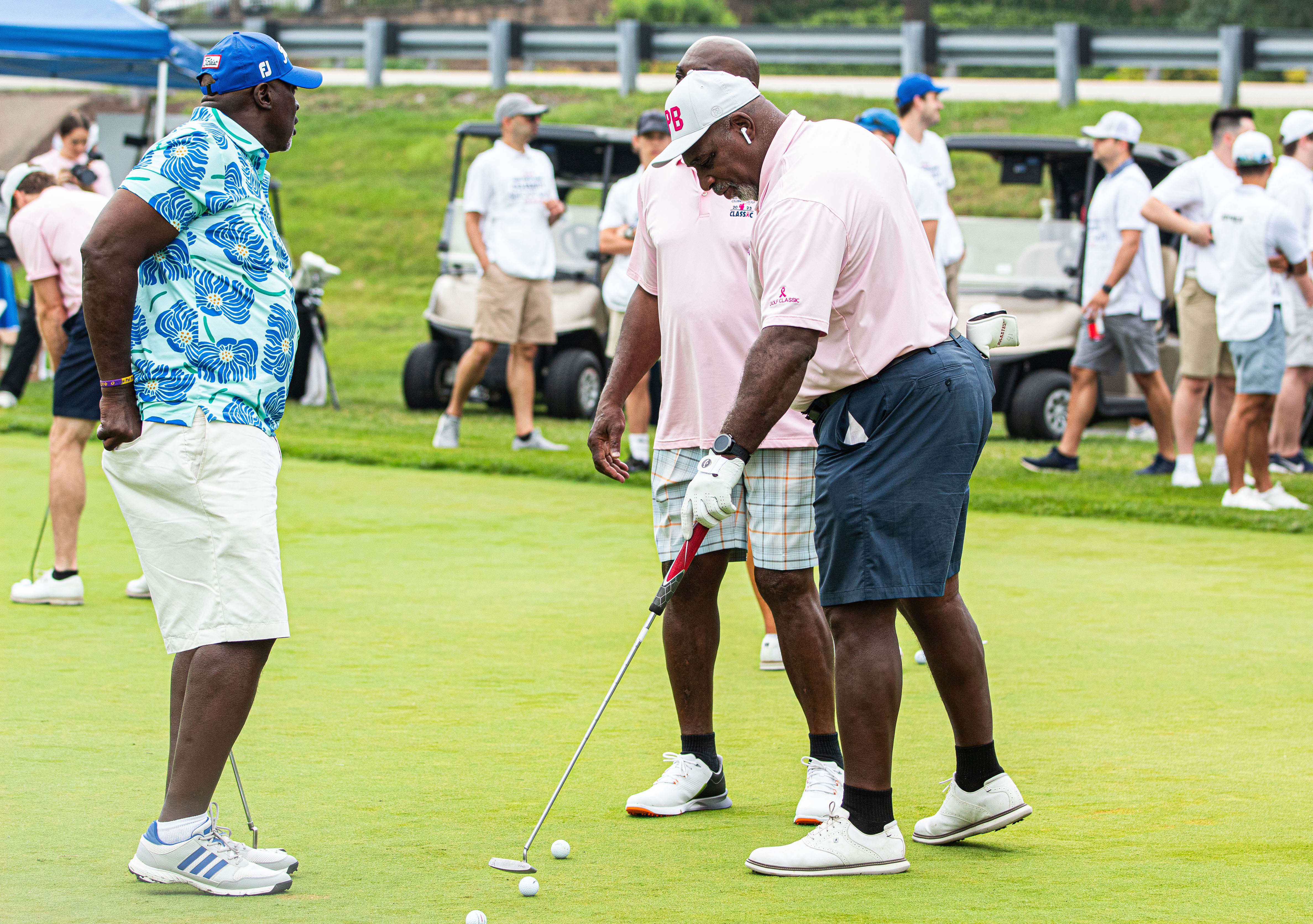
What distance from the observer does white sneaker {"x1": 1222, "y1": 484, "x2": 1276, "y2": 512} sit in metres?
9.69

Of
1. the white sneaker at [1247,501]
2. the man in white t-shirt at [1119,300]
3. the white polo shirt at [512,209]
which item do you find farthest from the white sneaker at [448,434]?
the white sneaker at [1247,501]

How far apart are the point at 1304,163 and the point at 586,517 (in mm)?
5130

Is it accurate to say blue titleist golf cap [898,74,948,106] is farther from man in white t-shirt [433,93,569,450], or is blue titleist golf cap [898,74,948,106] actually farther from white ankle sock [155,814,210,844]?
white ankle sock [155,814,210,844]

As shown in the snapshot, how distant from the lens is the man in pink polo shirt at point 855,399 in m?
3.80

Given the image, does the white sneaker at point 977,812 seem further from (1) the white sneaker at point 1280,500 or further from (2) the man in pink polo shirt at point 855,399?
(1) the white sneaker at point 1280,500

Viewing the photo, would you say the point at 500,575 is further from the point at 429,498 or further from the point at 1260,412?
the point at 1260,412

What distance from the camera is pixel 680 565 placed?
4172mm

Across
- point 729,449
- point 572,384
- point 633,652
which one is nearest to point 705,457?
point 729,449

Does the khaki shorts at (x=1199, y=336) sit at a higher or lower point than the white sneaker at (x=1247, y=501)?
higher

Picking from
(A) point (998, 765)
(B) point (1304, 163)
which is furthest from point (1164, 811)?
(B) point (1304, 163)

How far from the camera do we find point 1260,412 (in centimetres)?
959

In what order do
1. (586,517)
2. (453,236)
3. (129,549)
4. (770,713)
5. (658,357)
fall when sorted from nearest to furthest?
(658,357), (770,713), (129,549), (586,517), (453,236)

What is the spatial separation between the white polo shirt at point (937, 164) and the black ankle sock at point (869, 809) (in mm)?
5987

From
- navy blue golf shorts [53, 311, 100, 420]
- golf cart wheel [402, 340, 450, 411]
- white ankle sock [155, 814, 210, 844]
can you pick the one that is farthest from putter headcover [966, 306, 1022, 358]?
golf cart wheel [402, 340, 450, 411]
